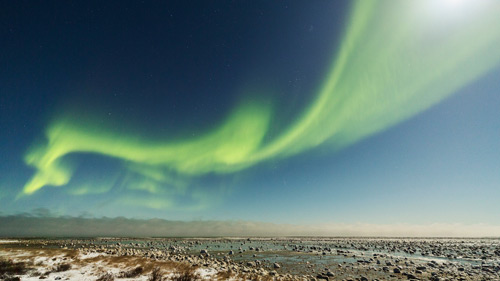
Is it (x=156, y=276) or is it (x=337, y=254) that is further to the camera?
(x=337, y=254)

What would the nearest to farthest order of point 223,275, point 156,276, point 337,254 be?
1. point 156,276
2. point 223,275
3. point 337,254

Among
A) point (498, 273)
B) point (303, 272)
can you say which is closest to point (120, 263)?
point (303, 272)

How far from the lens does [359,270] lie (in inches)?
1091

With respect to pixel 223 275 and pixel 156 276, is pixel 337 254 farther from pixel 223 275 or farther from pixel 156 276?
pixel 156 276

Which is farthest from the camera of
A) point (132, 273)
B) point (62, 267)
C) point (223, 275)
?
point (62, 267)

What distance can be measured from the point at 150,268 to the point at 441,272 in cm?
3226

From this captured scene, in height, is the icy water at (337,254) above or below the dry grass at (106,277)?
below

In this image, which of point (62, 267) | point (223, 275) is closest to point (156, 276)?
point (223, 275)

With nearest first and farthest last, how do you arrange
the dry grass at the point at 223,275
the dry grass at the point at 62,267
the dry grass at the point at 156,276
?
1. the dry grass at the point at 156,276
2. the dry grass at the point at 223,275
3. the dry grass at the point at 62,267

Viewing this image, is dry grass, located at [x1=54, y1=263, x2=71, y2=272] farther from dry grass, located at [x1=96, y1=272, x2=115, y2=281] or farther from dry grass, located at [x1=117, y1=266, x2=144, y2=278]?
dry grass, located at [x1=117, y1=266, x2=144, y2=278]

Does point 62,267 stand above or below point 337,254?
above

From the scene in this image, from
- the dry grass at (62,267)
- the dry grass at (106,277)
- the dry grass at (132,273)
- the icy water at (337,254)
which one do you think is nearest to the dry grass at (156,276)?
the dry grass at (132,273)

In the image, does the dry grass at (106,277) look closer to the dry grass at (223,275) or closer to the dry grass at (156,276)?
the dry grass at (156,276)

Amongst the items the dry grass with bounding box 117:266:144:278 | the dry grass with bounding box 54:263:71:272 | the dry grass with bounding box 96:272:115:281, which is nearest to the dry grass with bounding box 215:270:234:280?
the dry grass with bounding box 117:266:144:278
